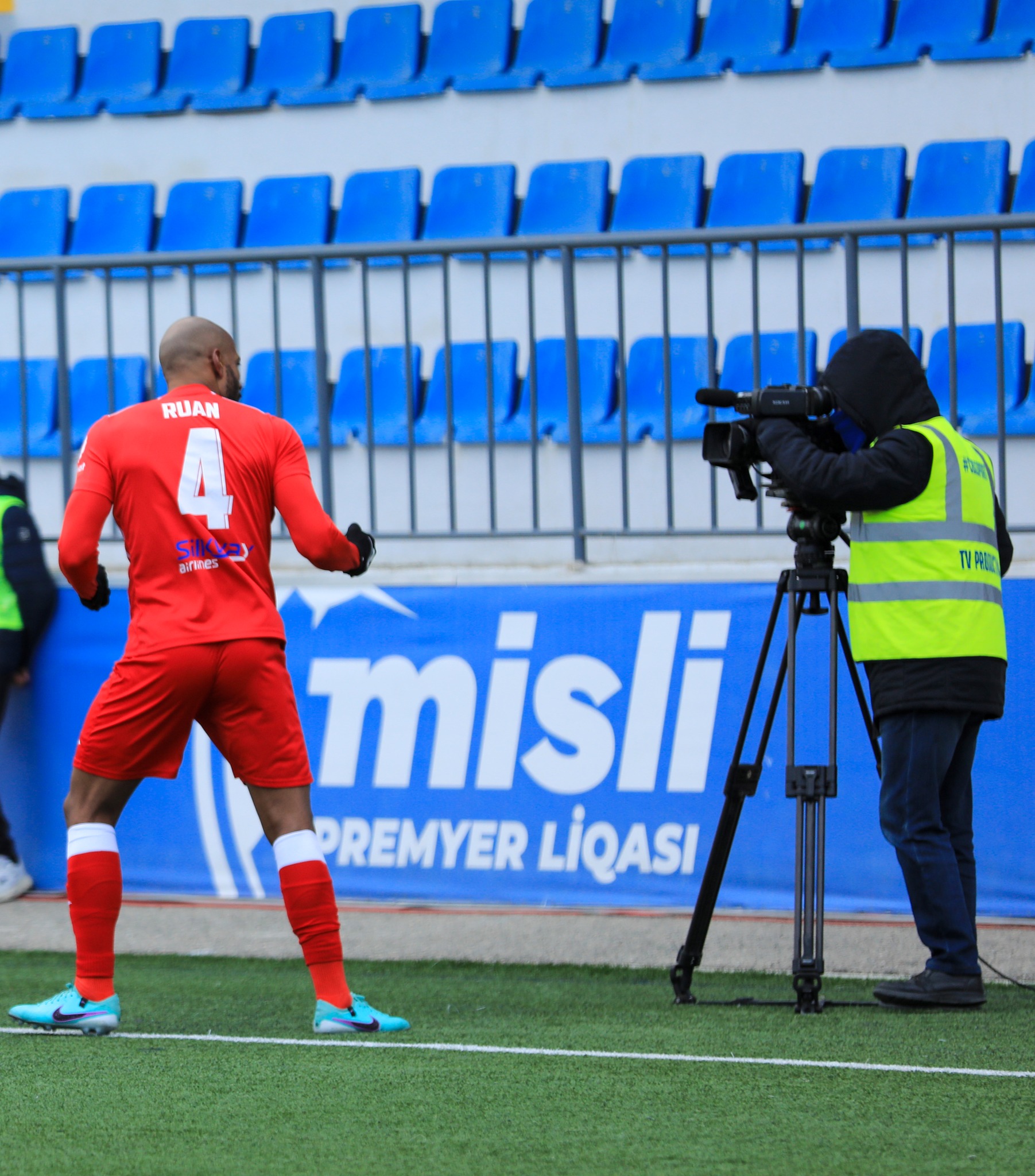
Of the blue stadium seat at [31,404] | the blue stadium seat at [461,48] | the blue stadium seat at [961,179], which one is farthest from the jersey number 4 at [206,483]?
the blue stadium seat at [461,48]

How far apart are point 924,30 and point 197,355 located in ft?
20.8

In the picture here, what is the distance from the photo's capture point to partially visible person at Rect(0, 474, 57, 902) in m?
6.92

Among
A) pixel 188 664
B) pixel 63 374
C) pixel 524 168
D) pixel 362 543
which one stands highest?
pixel 524 168

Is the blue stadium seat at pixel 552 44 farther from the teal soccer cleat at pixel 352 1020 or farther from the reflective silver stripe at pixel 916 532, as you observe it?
the teal soccer cleat at pixel 352 1020

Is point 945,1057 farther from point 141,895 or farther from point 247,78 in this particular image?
point 247,78

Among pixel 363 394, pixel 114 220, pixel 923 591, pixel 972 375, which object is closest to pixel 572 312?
pixel 972 375

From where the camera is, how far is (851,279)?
624cm

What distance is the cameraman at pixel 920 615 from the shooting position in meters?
4.68

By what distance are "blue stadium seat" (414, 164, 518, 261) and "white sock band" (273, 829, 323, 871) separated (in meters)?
6.05

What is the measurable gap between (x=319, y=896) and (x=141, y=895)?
112 inches

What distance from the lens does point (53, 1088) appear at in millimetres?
3727

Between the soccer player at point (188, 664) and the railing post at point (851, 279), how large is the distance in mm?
2572

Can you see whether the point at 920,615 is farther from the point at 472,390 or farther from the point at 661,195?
the point at 661,195

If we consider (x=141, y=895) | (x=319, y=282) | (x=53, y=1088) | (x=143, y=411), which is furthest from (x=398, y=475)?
(x=53, y=1088)
